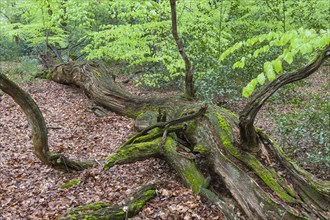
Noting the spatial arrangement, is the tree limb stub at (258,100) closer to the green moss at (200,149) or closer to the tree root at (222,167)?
the tree root at (222,167)

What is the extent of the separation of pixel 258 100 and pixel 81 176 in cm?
345

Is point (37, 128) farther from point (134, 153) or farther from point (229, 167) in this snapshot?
point (229, 167)

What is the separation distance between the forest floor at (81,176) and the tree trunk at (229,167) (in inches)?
12.7

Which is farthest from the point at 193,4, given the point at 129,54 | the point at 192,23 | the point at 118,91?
the point at 118,91

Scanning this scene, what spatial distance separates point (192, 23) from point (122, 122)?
4.07 metres

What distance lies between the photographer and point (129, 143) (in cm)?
629

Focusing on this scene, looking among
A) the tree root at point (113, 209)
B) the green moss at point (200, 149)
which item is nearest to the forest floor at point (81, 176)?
the tree root at point (113, 209)

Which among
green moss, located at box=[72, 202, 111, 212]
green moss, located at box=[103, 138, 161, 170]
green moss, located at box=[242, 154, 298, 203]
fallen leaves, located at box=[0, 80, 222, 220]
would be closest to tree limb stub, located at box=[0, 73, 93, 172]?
fallen leaves, located at box=[0, 80, 222, 220]

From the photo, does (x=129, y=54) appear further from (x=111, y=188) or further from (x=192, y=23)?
(x=111, y=188)

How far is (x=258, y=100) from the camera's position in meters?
4.82

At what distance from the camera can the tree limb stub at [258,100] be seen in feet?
14.0

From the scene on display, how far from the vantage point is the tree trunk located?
4.49 m

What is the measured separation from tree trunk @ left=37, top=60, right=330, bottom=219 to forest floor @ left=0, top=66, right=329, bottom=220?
0.32m

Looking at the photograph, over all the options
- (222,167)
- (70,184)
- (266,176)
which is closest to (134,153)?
(70,184)
